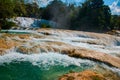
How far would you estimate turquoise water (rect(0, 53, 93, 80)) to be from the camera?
14852 millimetres

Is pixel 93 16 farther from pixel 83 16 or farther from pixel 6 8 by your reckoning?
pixel 6 8

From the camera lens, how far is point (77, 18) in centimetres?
6412

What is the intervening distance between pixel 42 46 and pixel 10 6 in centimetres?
471

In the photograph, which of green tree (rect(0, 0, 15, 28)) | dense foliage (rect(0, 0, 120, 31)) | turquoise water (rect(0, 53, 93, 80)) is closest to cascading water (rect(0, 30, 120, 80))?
turquoise water (rect(0, 53, 93, 80))

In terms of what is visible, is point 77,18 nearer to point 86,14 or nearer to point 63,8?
point 86,14

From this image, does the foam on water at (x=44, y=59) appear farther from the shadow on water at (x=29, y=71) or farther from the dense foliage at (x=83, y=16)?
the dense foliage at (x=83, y=16)

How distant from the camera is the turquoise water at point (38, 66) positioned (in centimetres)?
1485

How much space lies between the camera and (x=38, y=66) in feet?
55.6

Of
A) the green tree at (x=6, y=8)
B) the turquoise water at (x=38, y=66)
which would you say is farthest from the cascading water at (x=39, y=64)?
the green tree at (x=6, y=8)

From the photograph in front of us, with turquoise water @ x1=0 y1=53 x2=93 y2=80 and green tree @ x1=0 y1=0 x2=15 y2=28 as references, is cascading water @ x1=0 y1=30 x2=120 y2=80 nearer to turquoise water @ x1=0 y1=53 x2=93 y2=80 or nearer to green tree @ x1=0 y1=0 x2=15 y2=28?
turquoise water @ x1=0 y1=53 x2=93 y2=80

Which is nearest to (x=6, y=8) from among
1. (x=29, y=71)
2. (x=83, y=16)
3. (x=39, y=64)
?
(x=39, y=64)

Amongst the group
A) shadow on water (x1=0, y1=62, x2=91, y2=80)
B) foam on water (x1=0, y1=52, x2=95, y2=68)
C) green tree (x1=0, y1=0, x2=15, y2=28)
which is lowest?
shadow on water (x1=0, y1=62, x2=91, y2=80)

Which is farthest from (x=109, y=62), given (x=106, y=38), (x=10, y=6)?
(x=106, y=38)

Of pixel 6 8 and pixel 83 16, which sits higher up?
pixel 6 8
